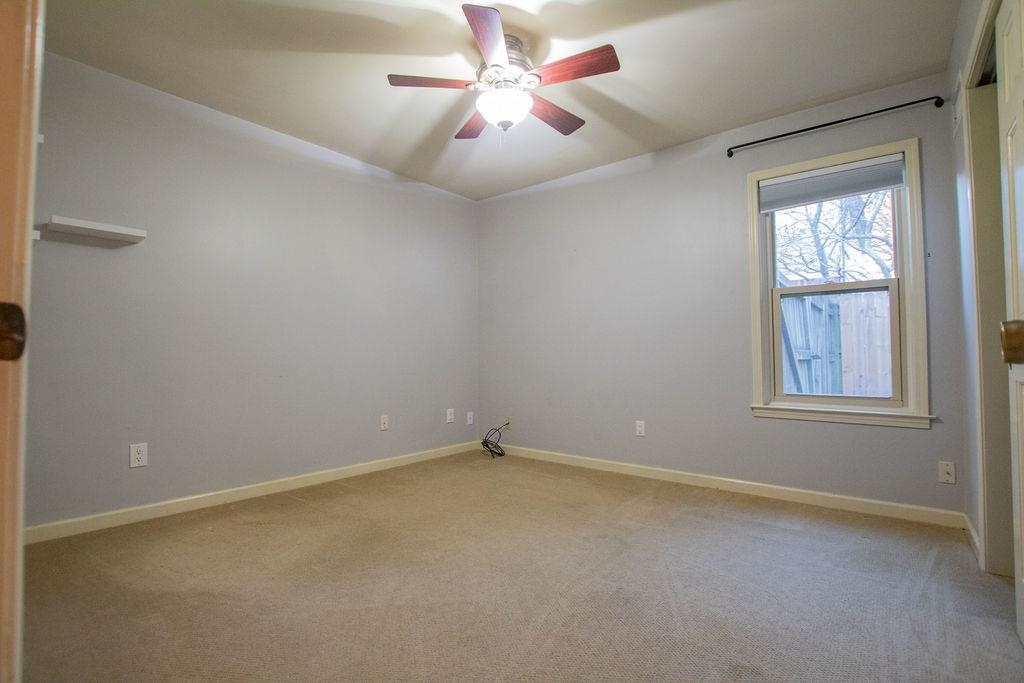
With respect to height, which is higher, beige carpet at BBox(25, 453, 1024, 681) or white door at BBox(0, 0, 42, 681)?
white door at BBox(0, 0, 42, 681)

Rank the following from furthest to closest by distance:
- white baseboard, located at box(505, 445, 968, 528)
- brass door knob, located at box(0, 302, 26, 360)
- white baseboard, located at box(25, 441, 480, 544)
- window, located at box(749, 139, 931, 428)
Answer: window, located at box(749, 139, 931, 428)
white baseboard, located at box(505, 445, 968, 528)
white baseboard, located at box(25, 441, 480, 544)
brass door knob, located at box(0, 302, 26, 360)

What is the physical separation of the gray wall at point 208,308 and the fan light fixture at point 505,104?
180 cm

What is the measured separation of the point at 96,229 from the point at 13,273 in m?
2.58

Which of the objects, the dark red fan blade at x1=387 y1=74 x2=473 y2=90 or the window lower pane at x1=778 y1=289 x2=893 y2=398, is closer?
the dark red fan blade at x1=387 y1=74 x2=473 y2=90

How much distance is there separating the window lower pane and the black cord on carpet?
2420 millimetres

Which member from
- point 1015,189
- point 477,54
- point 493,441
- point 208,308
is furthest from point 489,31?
point 493,441

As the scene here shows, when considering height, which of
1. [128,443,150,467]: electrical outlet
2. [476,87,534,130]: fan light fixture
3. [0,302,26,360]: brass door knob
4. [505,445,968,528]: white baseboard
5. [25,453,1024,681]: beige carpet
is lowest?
[25,453,1024,681]: beige carpet

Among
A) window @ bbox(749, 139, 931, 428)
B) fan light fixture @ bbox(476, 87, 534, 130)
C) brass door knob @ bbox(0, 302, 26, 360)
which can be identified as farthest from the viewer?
window @ bbox(749, 139, 931, 428)

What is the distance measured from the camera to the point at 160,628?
5.33 ft

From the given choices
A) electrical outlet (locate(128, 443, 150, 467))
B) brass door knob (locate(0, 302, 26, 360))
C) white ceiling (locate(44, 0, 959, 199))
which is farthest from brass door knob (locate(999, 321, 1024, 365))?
electrical outlet (locate(128, 443, 150, 467))

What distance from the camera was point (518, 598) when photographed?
183 cm

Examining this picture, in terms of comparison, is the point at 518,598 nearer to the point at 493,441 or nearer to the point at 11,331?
the point at 11,331

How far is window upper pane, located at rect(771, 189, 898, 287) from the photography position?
288 centimetres

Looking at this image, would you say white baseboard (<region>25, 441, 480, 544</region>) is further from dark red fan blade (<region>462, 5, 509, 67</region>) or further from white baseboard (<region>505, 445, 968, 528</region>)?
dark red fan blade (<region>462, 5, 509, 67</region>)
